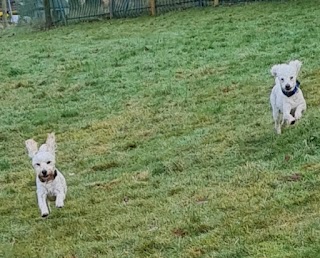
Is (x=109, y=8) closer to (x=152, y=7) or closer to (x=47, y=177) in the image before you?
(x=152, y=7)

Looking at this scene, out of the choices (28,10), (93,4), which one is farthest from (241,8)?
(28,10)

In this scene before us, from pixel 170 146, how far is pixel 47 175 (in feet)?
7.83

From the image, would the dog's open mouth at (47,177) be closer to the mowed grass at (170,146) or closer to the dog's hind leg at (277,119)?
the mowed grass at (170,146)

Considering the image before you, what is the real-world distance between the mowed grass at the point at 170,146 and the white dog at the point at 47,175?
0.62ft

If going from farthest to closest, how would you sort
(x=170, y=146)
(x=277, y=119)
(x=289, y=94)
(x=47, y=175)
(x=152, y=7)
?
(x=152, y=7)
(x=170, y=146)
(x=277, y=119)
(x=289, y=94)
(x=47, y=175)

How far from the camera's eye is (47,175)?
6.00m

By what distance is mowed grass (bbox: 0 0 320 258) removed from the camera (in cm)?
518

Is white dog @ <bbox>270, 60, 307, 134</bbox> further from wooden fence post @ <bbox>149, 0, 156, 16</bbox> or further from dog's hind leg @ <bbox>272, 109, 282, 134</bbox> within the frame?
wooden fence post @ <bbox>149, 0, 156, 16</bbox>

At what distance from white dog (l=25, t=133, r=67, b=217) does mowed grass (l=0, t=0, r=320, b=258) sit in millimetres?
188

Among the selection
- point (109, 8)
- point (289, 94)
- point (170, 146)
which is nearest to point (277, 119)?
point (289, 94)

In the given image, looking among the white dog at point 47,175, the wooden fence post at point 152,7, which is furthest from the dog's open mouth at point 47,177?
the wooden fence post at point 152,7

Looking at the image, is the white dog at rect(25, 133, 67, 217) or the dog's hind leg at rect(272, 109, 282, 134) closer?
the white dog at rect(25, 133, 67, 217)

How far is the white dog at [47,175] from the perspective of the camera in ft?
19.6

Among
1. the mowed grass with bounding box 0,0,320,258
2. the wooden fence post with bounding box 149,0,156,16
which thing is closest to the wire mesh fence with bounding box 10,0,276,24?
the wooden fence post with bounding box 149,0,156,16
